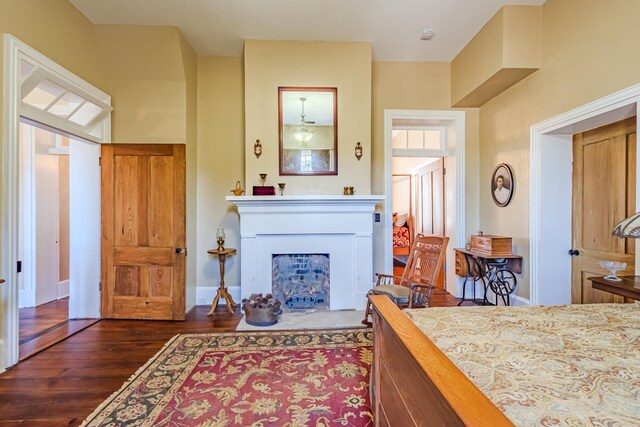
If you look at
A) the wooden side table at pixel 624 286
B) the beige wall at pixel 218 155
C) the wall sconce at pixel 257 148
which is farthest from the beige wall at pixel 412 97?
the wooden side table at pixel 624 286

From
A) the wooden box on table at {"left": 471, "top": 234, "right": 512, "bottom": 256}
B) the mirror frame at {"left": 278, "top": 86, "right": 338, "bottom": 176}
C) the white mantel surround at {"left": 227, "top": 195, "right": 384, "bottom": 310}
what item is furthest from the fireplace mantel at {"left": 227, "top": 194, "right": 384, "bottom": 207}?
the wooden box on table at {"left": 471, "top": 234, "right": 512, "bottom": 256}

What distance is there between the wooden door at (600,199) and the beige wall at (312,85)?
2282mm

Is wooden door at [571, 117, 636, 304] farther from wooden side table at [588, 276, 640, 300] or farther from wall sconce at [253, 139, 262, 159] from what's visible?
wall sconce at [253, 139, 262, 159]

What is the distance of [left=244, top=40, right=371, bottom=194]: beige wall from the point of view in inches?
149

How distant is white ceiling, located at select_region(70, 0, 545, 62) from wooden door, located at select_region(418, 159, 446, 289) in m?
1.90

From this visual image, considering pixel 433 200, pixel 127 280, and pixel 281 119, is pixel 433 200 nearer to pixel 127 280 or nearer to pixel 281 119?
pixel 281 119

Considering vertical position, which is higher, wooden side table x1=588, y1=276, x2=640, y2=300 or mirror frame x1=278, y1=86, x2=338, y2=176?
mirror frame x1=278, y1=86, x2=338, y2=176

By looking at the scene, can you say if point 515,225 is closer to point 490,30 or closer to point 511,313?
point 490,30

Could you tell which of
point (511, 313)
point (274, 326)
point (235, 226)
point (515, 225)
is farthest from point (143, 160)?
point (515, 225)

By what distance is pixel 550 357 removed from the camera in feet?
3.34

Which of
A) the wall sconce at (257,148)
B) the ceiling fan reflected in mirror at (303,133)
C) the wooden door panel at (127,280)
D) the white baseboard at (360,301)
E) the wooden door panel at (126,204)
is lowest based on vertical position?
the white baseboard at (360,301)

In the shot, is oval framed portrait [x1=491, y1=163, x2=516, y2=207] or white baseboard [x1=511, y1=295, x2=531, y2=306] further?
oval framed portrait [x1=491, y1=163, x2=516, y2=207]

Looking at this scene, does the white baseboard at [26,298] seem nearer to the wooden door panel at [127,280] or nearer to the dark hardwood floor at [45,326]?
the dark hardwood floor at [45,326]

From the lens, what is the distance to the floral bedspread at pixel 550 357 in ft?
2.41
